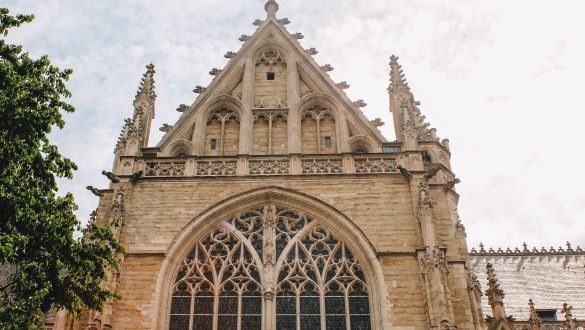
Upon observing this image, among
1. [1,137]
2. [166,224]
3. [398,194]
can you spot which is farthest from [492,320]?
[1,137]

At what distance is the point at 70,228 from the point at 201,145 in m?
7.13

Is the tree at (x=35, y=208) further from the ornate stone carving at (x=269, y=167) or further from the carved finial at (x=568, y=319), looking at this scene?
the carved finial at (x=568, y=319)

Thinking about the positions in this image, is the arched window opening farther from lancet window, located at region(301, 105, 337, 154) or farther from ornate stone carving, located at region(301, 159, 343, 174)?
ornate stone carving, located at region(301, 159, 343, 174)

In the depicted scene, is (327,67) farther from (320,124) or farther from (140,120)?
(140,120)

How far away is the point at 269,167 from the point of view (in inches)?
700

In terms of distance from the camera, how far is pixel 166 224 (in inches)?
654

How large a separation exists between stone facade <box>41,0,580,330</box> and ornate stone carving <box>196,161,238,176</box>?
2.1 inches

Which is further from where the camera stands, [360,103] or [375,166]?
[360,103]

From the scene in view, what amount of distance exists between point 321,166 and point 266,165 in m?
1.48

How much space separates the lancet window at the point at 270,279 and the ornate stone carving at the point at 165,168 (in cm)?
212

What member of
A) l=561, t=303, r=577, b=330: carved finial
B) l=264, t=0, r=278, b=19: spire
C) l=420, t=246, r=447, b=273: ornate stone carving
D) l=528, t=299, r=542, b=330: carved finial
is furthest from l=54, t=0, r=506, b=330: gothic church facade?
l=561, t=303, r=577, b=330: carved finial

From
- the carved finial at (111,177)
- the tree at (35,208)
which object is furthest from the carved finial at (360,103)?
the tree at (35,208)

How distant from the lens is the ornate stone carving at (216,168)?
17.7 metres

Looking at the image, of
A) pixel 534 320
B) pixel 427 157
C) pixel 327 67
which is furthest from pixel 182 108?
pixel 534 320
